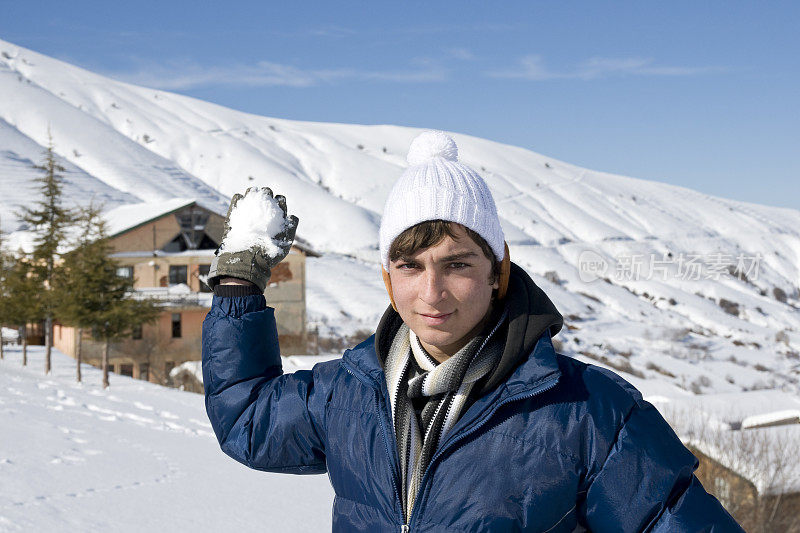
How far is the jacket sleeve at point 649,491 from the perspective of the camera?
60.2 inches

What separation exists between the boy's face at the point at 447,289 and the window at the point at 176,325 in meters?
28.1

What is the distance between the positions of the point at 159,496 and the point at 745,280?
61813 mm

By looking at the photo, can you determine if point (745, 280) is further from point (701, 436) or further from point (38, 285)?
point (38, 285)

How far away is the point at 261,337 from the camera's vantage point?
2018mm

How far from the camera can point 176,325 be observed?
28422 millimetres

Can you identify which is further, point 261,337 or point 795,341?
point 795,341

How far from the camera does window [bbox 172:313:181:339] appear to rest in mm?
28328

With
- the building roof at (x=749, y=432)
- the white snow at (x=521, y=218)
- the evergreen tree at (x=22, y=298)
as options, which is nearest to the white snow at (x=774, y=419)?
the building roof at (x=749, y=432)

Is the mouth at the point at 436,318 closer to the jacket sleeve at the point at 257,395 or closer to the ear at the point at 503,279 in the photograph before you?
the ear at the point at 503,279

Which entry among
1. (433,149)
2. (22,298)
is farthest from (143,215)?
(433,149)

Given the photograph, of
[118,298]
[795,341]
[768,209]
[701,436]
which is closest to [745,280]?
[795,341]

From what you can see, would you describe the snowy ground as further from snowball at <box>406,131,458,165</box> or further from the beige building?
the beige building

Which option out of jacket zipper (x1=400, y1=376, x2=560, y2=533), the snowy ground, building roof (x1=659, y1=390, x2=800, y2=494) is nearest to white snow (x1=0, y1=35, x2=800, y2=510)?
building roof (x1=659, y1=390, x2=800, y2=494)

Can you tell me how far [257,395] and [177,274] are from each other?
2797 centimetres
